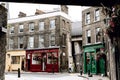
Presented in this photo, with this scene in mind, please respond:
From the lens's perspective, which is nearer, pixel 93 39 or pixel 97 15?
pixel 97 15

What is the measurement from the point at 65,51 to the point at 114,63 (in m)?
30.3

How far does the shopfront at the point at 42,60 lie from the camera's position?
37.9 meters

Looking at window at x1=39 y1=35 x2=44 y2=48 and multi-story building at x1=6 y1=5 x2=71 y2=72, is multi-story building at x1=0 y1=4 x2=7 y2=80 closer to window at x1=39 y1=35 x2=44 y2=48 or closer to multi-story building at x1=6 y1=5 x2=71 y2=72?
multi-story building at x1=6 y1=5 x2=71 y2=72

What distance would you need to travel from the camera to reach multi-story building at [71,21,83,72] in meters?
38.9

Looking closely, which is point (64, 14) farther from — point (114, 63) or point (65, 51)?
point (114, 63)

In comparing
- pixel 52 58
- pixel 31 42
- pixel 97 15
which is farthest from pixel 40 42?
pixel 97 15

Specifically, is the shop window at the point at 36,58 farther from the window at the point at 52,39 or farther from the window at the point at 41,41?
the window at the point at 52,39

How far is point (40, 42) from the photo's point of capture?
40281mm

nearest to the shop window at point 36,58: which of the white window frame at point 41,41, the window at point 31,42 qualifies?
the white window frame at point 41,41

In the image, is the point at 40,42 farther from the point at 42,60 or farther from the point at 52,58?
the point at 52,58

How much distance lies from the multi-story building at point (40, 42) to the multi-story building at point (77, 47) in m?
1.02

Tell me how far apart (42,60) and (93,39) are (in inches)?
444

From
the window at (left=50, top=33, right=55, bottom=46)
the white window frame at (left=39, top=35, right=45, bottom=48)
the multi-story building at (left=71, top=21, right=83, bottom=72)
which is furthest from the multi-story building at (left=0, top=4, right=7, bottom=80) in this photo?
the white window frame at (left=39, top=35, right=45, bottom=48)

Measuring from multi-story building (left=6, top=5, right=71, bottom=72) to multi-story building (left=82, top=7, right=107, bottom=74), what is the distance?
20.5 feet
